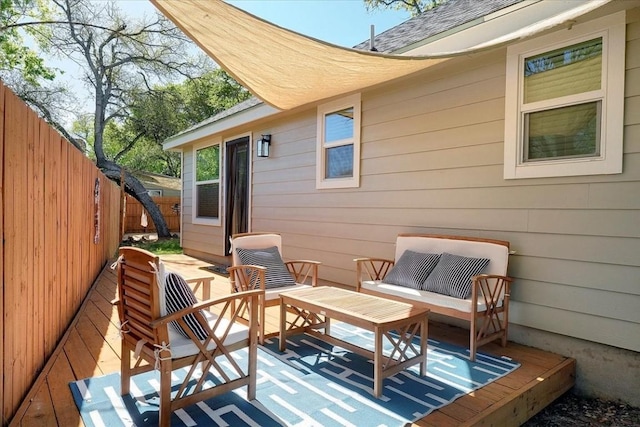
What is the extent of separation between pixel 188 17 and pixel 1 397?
2390mm

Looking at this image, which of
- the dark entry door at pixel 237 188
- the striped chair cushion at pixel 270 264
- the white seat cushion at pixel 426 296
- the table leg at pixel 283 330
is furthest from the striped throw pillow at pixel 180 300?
the dark entry door at pixel 237 188

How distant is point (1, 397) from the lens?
1.85m

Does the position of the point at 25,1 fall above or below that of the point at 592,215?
above

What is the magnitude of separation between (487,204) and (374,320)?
69.5 inches

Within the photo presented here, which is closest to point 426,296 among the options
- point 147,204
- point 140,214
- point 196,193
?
point 196,193

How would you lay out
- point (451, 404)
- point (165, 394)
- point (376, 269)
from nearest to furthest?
point (165, 394)
point (451, 404)
point (376, 269)

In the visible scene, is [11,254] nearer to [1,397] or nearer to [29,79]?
[1,397]

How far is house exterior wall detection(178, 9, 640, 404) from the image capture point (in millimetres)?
2768

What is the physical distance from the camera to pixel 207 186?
8.33m

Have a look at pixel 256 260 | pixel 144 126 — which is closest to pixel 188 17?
pixel 256 260

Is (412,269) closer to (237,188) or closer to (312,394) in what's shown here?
(312,394)

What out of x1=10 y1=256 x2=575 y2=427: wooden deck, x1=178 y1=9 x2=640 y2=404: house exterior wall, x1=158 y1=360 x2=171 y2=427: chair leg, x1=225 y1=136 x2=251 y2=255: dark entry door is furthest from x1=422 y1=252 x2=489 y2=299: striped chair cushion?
x1=225 y1=136 x2=251 y2=255: dark entry door

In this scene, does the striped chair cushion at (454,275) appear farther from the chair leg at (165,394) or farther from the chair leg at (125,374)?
the chair leg at (125,374)

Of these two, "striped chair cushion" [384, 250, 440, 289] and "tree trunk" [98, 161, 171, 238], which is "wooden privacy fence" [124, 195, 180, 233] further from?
"striped chair cushion" [384, 250, 440, 289]
